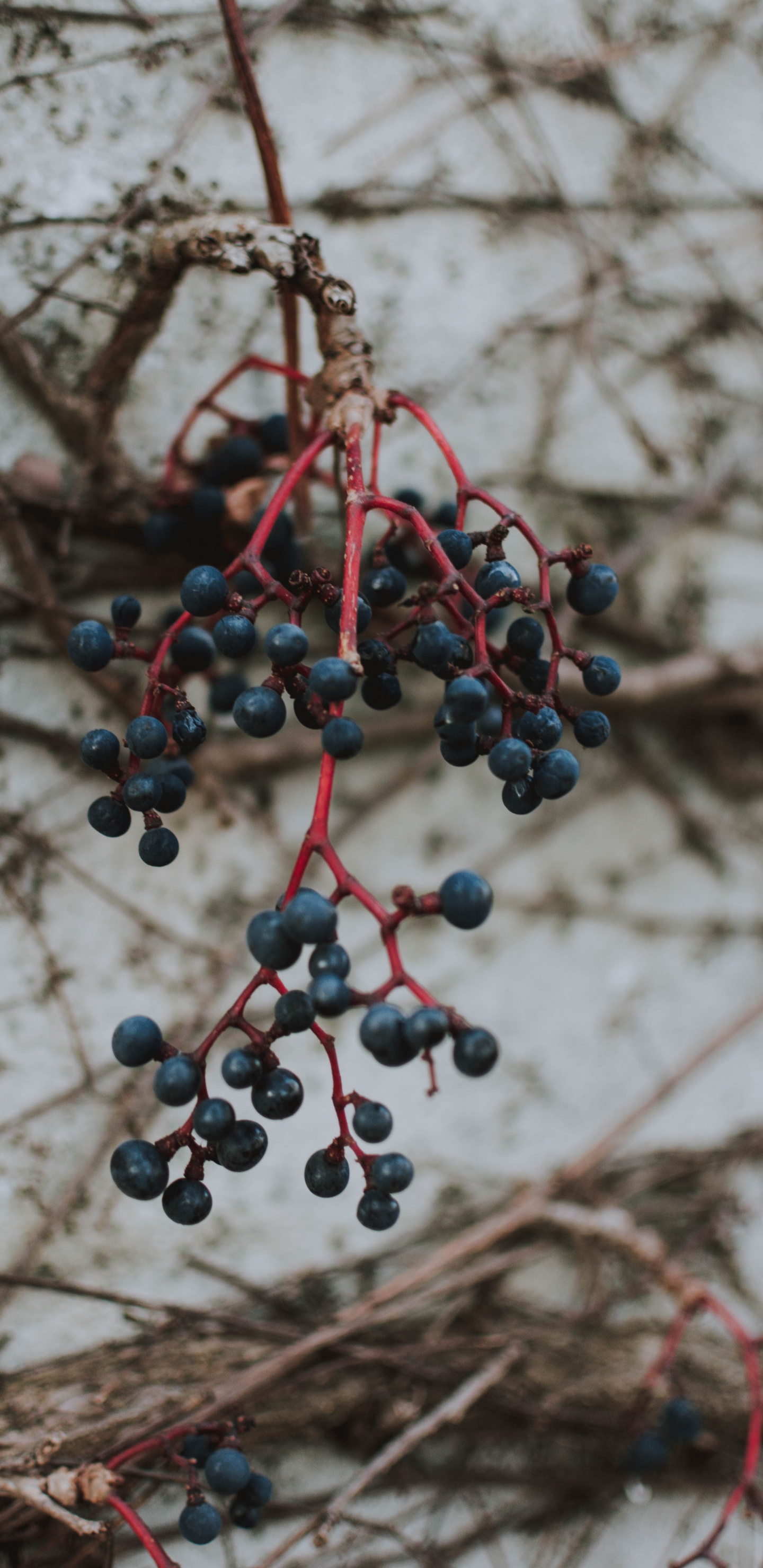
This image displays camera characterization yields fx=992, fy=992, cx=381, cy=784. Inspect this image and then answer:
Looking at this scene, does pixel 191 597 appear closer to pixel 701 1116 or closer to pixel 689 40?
pixel 701 1116

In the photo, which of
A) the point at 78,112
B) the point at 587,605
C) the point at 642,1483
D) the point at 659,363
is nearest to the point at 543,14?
the point at 659,363

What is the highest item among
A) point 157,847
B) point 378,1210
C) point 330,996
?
point 157,847

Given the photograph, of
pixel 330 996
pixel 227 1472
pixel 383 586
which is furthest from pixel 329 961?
pixel 227 1472

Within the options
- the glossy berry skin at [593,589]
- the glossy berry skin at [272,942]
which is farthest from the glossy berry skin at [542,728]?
the glossy berry skin at [272,942]

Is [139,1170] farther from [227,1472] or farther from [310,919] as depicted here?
[227,1472]

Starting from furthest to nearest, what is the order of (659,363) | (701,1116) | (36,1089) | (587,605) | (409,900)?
(659,363), (701,1116), (36,1089), (587,605), (409,900)
